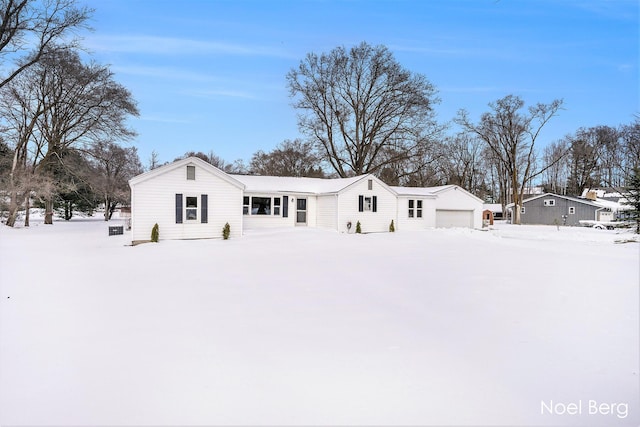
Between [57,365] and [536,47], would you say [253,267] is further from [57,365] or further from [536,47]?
[536,47]

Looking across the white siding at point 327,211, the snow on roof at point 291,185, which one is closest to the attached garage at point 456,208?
the snow on roof at point 291,185

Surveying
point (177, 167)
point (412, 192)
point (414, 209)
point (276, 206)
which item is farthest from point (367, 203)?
point (177, 167)

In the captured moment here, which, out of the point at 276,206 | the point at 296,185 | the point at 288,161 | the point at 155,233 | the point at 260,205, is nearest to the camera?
the point at 155,233

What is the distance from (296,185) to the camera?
2317cm

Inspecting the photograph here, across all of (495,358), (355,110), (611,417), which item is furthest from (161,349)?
(355,110)

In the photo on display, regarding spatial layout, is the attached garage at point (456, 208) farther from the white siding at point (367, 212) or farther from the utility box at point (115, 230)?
the utility box at point (115, 230)

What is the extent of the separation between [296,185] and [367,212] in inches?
183

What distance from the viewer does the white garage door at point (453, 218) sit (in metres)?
29.0

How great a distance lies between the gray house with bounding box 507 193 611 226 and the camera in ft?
120

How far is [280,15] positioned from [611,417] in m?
7.23

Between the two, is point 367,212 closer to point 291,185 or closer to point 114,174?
point 291,185

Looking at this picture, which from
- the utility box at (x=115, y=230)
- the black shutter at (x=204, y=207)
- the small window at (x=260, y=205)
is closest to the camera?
the black shutter at (x=204, y=207)

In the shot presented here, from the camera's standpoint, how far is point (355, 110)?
3378 centimetres

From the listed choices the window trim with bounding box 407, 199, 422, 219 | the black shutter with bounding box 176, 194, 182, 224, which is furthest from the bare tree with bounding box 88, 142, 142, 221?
the window trim with bounding box 407, 199, 422, 219
